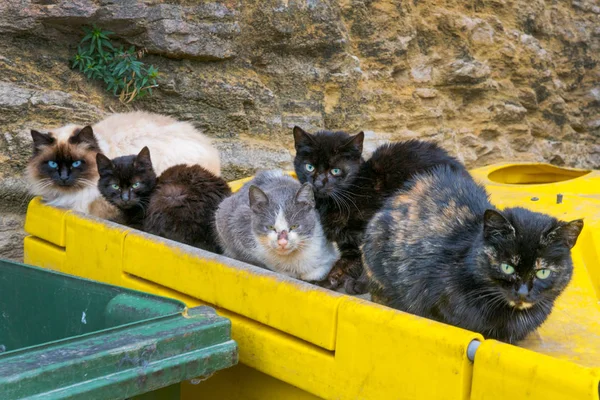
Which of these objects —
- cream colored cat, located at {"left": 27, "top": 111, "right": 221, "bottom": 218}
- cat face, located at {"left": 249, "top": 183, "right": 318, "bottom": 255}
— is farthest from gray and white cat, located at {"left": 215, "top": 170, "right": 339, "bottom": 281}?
cream colored cat, located at {"left": 27, "top": 111, "right": 221, "bottom": 218}

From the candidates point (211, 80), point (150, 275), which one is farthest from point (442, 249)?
point (211, 80)

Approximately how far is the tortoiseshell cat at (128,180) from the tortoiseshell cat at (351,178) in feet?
2.78

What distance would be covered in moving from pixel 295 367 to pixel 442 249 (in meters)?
0.58

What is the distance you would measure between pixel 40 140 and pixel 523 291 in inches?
106

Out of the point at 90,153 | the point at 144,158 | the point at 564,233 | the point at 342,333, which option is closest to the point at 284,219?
the point at 342,333

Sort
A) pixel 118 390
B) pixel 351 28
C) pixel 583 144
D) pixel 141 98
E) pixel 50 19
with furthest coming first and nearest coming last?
pixel 583 144 → pixel 351 28 → pixel 141 98 → pixel 50 19 → pixel 118 390

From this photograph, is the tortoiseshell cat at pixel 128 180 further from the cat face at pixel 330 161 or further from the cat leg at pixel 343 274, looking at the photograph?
the cat leg at pixel 343 274

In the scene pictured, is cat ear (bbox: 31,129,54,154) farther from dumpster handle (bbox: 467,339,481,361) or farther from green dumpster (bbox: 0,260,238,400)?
dumpster handle (bbox: 467,339,481,361)

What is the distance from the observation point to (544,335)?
2.28m

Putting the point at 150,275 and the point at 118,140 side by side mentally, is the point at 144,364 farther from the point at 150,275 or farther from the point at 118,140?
the point at 118,140

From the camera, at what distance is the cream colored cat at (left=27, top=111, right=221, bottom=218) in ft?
12.1

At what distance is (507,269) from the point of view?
77.0 inches

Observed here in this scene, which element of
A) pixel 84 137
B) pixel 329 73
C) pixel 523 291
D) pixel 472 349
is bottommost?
pixel 472 349

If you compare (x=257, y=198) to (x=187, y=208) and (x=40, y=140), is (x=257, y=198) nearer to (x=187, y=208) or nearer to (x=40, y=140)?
(x=187, y=208)
